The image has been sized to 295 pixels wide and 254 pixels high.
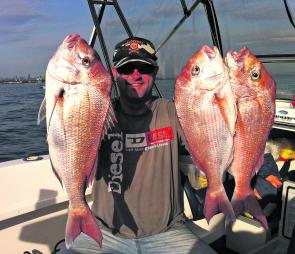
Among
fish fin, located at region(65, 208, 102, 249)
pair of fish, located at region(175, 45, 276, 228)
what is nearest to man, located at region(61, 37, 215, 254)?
fish fin, located at region(65, 208, 102, 249)

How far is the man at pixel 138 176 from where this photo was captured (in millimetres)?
2840

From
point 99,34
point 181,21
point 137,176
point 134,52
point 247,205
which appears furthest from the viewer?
point 181,21

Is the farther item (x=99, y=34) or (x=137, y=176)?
(x=99, y=34)

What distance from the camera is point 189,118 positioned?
2064 mm

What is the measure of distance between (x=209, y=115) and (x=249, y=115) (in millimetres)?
217

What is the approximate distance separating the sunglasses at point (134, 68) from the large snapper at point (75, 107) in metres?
0.74

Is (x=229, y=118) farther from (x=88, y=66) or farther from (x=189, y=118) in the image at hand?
(x=88, y=66)

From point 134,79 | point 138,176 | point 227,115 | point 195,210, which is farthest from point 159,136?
point 227,115

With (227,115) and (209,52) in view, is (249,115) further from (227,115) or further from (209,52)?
(209,52)

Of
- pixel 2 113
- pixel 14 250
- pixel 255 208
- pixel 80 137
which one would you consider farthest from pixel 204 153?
pixel 2 113

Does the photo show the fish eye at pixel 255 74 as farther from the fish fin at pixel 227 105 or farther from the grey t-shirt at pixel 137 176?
the grey t-shirt at pixel 137 176

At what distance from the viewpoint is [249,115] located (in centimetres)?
201

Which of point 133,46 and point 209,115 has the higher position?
point 133,46

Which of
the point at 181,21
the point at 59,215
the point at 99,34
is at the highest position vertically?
the point at 181,21
